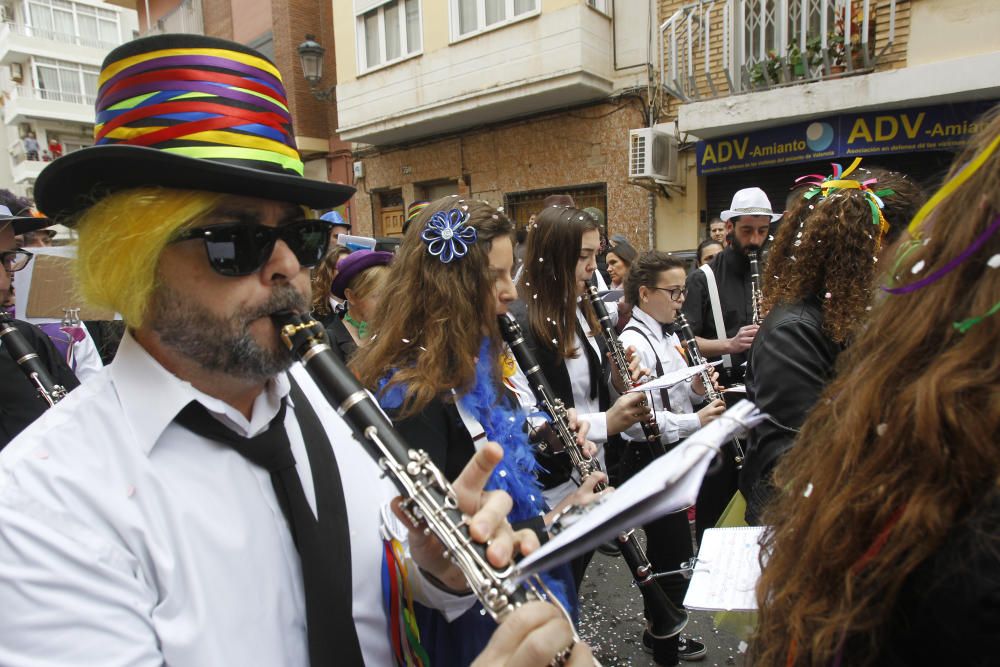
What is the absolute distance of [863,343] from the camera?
3.82ft

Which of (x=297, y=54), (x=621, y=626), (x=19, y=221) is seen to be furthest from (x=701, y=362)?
(x=297, y=54)

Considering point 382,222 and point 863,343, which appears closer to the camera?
point 863,343

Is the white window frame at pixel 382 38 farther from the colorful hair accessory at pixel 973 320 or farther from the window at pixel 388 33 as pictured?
the colorful hair accessory at pixel 973 320

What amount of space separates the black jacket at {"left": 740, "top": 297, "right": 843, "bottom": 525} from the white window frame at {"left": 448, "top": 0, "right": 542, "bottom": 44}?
955 cm

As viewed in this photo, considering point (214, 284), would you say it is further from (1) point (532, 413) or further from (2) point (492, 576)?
(1) point (532, 413)

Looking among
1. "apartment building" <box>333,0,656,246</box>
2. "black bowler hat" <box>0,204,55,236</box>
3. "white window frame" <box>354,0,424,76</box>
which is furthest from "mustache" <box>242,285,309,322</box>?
"white window frame" <box>354,0,424,76</box>

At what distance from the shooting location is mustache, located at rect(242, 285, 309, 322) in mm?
1338

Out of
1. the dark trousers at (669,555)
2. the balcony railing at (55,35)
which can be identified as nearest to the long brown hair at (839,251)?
the dark trousers at (669,555)

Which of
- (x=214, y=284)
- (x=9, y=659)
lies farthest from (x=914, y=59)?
(x=9, y=659)

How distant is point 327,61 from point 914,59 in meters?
13.2

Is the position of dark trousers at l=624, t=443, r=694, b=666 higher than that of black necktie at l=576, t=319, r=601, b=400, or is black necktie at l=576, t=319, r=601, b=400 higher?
black necktie at l=576, t=319, r=601, b=400

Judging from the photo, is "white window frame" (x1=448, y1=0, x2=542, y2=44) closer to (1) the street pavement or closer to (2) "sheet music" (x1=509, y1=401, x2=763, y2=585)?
(1) the street pavement

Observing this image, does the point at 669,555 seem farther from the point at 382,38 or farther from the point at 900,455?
the point at 382,38

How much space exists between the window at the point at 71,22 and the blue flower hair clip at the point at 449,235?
38948 millimetres
